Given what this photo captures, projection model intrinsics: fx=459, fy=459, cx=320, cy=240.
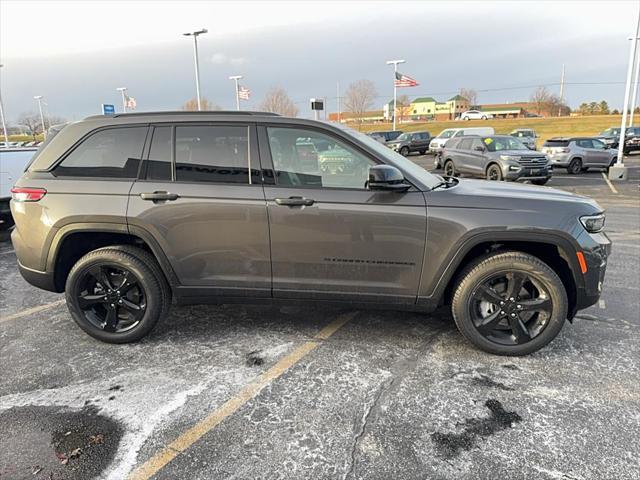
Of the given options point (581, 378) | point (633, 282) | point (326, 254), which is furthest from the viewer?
point (633, 282)

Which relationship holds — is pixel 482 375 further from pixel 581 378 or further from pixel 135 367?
pixel 135 367

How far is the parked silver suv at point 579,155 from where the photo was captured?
1962 cm

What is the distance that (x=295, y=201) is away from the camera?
3326 mm

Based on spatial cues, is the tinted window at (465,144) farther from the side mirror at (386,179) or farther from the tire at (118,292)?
the tire at (118,292)

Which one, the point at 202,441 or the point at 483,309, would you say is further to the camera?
the point at 483,309

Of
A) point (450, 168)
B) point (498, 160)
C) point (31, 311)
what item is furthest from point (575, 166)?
point (31, 311)

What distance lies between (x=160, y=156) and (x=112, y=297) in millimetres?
1196

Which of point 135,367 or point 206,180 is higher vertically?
point 206,180

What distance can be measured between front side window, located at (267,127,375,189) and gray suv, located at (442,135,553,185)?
12.6 meters

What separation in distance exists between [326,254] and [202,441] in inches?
Answer: 58.9

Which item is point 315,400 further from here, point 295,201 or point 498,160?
point 498,160

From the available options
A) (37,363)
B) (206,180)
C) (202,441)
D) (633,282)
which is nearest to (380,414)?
(202,441)

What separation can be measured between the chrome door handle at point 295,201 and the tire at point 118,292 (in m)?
1.17

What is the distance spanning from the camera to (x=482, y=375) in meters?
3.21
